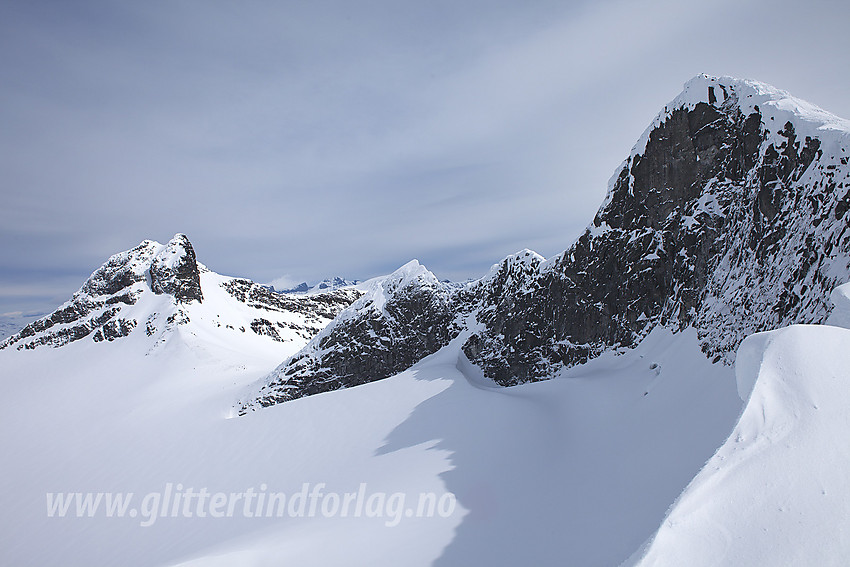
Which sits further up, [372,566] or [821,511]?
[821,511]

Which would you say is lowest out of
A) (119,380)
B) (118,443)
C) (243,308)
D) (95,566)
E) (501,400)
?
(95,566)

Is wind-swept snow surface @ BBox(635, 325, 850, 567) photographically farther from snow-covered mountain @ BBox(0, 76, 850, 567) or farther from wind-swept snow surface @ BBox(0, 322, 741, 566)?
wind-swept snow surface @ BBox(0, 322, 741, 566)

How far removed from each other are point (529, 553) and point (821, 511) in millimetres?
7495

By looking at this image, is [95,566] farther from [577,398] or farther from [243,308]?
[243,308]

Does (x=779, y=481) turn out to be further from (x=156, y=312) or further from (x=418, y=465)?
(x=156, y=312)

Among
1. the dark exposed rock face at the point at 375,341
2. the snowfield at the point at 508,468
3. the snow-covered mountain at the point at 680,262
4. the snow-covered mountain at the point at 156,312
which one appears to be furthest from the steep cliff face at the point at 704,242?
the snow-covered mountain at the point at 156,312

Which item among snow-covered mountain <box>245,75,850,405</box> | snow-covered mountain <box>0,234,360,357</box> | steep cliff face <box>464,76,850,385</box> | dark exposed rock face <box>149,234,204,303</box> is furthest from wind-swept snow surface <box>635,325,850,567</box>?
dark exposed rock face <box>149,234,204,303</box>

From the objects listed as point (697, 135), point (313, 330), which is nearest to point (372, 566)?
point (697, 135)

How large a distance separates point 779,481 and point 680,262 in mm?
20154

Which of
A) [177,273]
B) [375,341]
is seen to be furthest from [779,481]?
[177,273]

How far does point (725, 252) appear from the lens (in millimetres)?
17766

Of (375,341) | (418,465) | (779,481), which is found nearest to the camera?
(779,481)

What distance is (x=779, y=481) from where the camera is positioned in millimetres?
3412

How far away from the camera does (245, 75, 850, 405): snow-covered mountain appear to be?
41.0 feet
